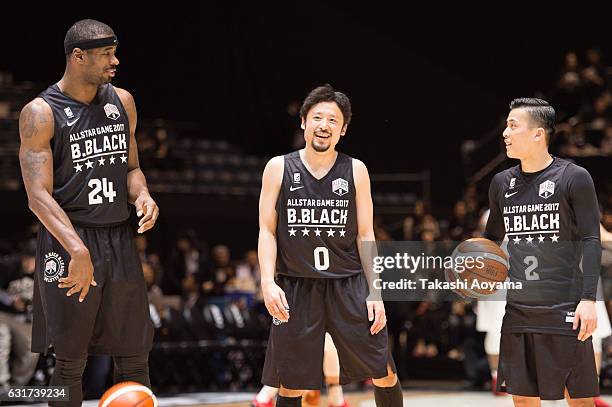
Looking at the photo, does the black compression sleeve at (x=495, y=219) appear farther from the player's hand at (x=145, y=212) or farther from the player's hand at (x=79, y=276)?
the player's hand at (x=79, y=276)

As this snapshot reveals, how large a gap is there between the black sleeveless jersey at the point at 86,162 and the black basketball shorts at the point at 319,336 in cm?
104

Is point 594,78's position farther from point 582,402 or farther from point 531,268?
point 582,402

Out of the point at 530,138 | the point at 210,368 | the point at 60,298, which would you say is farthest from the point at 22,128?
the point at 210,368

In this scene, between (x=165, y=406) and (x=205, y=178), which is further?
(x=205, y=178)

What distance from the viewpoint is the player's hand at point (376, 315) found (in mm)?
5258

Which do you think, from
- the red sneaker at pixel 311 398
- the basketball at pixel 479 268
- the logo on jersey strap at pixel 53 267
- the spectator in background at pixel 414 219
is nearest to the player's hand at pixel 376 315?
the basketball at pixel 479 268

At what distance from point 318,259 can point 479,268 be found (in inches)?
35.8

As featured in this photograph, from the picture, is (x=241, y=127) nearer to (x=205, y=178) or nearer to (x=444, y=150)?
(x=205, y=178)

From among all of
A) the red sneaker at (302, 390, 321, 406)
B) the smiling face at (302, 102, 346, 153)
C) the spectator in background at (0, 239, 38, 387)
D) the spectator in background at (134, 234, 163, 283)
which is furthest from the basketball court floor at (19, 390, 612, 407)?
the smiling face at (302, 102, 346, 153)

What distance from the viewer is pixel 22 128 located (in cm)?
485

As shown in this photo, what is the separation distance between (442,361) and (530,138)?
6.76m

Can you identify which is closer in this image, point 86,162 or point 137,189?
point 86,162

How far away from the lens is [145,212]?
4.93 meters

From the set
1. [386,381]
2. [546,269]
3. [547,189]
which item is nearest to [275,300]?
[386,381]
